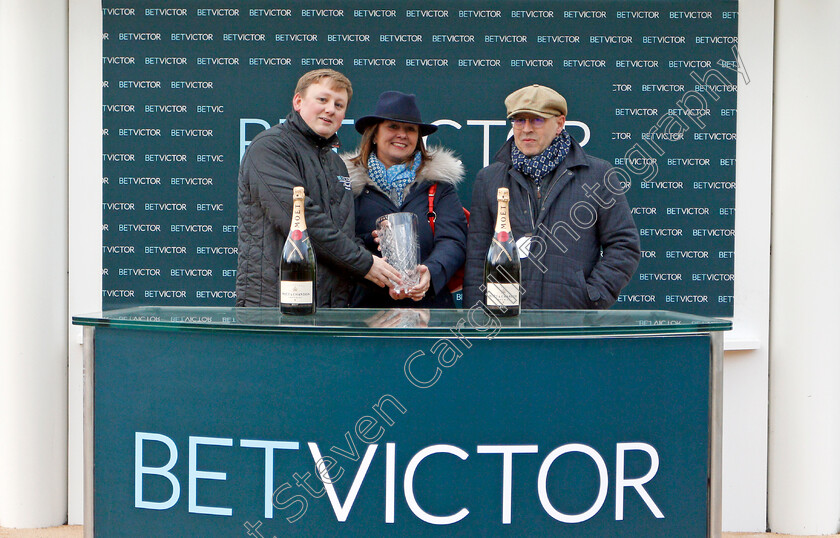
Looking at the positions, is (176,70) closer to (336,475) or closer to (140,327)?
(140,327)

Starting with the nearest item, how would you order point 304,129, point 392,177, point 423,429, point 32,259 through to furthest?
point 423,429
point 304,129
point 392,177
point 32,259

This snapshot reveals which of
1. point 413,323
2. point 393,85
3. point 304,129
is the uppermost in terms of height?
point 393,85

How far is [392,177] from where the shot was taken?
3053mm

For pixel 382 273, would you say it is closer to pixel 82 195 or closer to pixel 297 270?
pixel 297 270

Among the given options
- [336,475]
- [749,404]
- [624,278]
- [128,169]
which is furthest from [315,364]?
[749,404]

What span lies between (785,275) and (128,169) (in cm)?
314

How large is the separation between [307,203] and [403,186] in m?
0.57

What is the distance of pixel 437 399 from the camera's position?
1.87 m

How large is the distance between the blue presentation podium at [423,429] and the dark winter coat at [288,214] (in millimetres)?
707

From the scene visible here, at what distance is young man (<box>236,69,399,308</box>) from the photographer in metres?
2.62

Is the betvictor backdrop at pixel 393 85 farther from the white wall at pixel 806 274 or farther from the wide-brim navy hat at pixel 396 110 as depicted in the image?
the wide-brim navy hat at pixel 396 110

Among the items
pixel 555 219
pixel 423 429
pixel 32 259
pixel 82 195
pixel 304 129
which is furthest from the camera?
pixel 82 195

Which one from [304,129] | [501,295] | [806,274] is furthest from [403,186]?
[806,274]

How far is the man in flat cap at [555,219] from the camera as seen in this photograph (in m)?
2.88
